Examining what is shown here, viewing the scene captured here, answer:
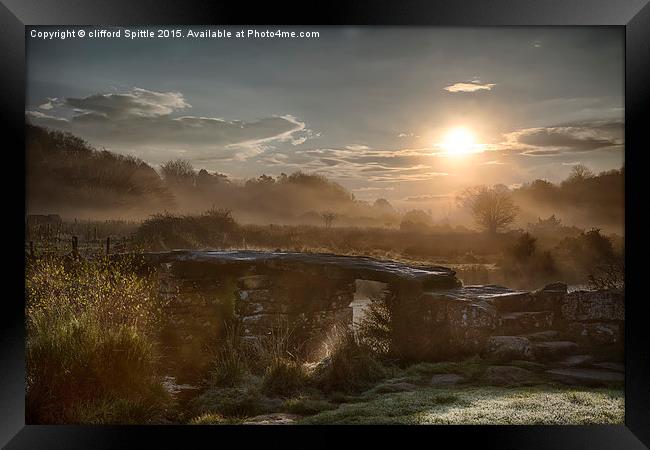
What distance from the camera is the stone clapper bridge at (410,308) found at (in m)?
5.38

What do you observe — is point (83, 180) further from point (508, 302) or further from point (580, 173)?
point (580, 173)

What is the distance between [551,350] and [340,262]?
2.18 m

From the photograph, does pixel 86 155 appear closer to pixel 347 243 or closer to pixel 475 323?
pixel 347 243

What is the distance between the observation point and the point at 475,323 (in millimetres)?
5473

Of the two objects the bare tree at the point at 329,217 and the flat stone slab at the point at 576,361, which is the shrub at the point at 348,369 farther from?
the flat stone slab at the point at 576,361

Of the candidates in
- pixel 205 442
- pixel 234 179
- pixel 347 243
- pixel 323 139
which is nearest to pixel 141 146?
pixel 234 179

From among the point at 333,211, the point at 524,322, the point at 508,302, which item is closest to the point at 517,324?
the point at 524,322

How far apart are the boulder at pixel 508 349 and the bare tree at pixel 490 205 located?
1075mm

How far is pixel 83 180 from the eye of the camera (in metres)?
5.48

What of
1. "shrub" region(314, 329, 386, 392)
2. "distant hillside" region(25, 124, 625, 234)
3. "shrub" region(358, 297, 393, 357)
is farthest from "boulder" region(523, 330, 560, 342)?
"shrub" region(314, 329, 386, 392)

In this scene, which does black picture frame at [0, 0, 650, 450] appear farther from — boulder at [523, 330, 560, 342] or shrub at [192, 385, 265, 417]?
boulder at [523, 330, 560, 342]

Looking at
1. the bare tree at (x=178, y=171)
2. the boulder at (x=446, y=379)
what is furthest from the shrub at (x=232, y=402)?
the bare tree at (x=178, y=171)

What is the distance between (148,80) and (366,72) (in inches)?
81.5

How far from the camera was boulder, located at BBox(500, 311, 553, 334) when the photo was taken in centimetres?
548
